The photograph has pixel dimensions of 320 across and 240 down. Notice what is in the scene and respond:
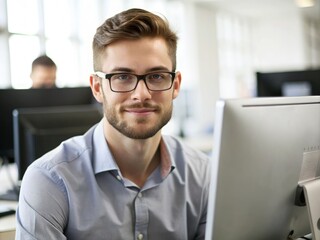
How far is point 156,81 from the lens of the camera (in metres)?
1.22

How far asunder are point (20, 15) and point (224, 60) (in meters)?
5.16

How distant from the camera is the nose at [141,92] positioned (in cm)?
117

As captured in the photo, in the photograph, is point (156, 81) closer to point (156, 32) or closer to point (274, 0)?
point (156, 32)

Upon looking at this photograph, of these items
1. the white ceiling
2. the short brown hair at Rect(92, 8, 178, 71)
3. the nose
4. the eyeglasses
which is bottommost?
the nose

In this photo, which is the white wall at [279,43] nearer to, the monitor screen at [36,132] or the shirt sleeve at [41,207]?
the monitor screen at [36,132]

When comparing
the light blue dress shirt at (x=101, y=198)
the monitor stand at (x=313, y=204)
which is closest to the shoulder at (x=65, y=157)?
the light blue dress shirt at (x=101, y=198)

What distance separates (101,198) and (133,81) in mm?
342

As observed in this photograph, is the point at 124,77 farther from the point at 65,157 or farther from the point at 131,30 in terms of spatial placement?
the point at 65,157

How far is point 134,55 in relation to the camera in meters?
1.19

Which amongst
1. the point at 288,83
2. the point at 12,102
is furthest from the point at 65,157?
the point at 288,83

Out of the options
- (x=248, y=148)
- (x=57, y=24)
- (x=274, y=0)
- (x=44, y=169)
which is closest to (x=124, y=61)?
(x=44, y=169)

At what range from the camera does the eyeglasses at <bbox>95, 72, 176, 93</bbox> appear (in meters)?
1.19

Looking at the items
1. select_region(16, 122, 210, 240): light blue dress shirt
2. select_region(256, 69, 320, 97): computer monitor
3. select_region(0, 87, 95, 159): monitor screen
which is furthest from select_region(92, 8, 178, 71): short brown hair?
select_region(256, 69, 320, 97): computer monitor

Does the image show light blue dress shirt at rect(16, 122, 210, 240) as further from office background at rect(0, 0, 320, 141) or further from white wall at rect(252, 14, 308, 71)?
white wall at rect(252, 14, 308, 71)
